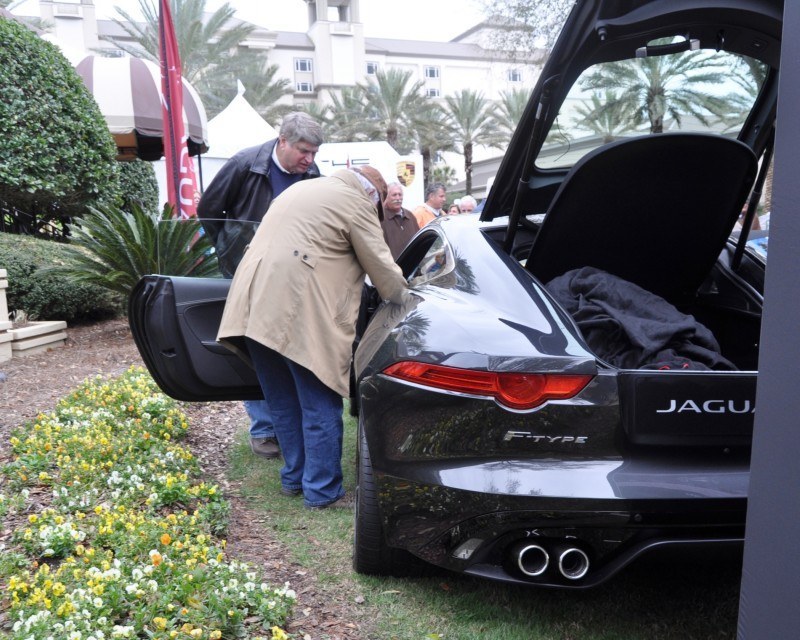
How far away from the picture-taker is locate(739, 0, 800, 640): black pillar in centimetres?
129

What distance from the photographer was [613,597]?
2764 millimetres

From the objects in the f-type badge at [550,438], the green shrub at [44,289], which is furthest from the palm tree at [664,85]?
the green shrub at [44,289]

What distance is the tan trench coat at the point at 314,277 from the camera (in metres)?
3.28

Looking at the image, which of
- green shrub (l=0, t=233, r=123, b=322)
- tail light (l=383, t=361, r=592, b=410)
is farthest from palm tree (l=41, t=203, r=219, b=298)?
tail light (l=383, t=361, r=592, b=410)

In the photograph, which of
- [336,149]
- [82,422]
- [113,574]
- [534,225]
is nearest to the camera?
[113,574]

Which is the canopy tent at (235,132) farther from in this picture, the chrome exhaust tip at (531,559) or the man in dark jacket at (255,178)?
the chrome exhaust tip at (531,559)

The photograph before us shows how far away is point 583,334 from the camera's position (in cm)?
273

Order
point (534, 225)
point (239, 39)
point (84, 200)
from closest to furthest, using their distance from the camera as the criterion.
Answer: point (534, 225), point (84, 200), point (239, 39)

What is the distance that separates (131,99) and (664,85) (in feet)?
41.2

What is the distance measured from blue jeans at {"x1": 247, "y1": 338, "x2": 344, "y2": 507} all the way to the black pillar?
2287 millimetres

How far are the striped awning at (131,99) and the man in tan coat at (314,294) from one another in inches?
425

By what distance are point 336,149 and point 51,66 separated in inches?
347

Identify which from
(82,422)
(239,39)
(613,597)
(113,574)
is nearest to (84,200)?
(82,422)

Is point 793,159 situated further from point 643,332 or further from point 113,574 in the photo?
point 113,574
